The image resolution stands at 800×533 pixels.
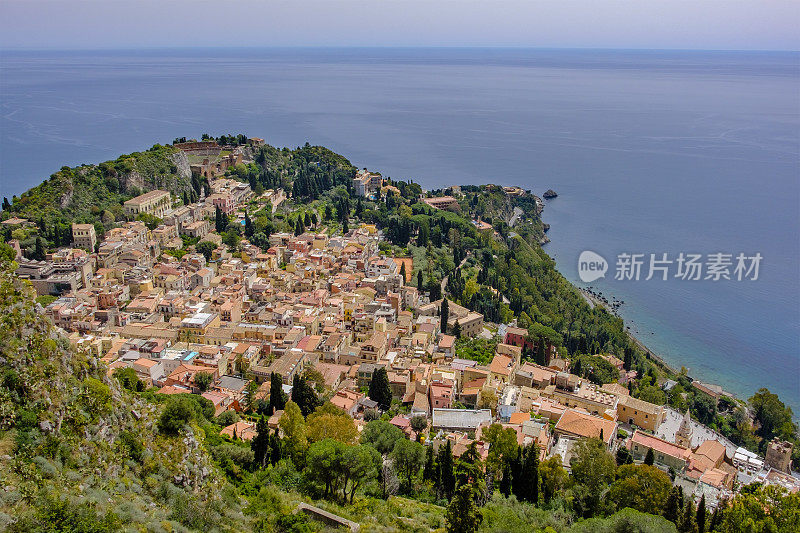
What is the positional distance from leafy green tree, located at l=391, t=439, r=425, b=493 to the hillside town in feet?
4.39

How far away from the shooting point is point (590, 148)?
5697 centimetres

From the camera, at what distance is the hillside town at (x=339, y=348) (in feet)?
45.4

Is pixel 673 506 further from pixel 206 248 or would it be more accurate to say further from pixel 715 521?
pixel 206 248

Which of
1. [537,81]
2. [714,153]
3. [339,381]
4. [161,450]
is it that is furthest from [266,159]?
[537,81]

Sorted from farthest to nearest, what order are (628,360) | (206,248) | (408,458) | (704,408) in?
(206,248) → (628,360) → (704,408) → (408,458)

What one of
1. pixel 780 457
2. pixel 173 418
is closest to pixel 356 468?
pixel 173 418

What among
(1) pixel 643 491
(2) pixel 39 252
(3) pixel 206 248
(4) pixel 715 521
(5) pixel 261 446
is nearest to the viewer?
(4) pixel 715 521

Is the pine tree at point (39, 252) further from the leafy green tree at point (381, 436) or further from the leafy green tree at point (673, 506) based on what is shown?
the leafy green tree at point (673, 506)

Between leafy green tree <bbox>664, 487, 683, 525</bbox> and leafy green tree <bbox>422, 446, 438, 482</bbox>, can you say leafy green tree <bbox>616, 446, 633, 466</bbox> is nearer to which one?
leafy green tree <bbox>664, 487, 683, 525</bbox>

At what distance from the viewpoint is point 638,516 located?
896 cm

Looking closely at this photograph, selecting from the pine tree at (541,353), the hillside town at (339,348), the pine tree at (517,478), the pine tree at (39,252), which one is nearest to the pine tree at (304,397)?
the hillside town at (339,348)

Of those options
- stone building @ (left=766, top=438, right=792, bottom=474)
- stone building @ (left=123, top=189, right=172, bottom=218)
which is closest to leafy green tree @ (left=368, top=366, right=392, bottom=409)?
stone building @ (left=766, top=438, right=792, bottom=474)

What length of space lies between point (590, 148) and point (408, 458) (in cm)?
5082

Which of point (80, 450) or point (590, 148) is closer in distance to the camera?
point (80, 450)
